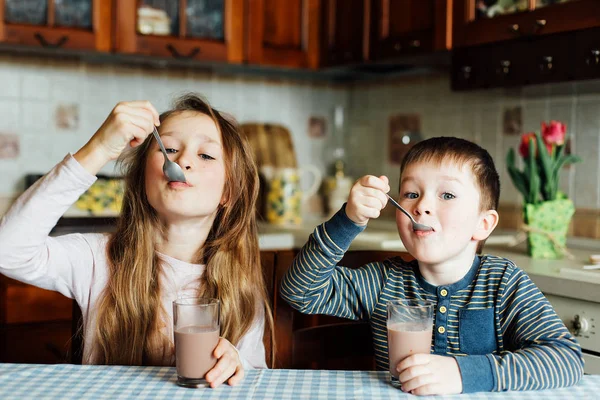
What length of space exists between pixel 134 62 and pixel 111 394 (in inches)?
87.4

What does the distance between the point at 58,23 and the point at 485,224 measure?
6.31 ft

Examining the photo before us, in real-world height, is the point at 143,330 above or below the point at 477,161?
below

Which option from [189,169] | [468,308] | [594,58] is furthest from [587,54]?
[189,169]

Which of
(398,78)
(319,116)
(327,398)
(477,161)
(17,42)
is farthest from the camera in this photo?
(319,116)

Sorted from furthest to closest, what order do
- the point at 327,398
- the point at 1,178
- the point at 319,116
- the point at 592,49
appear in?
the point at 319,116 → the point at 1,178 → the point at 592,49 → the point at 327,398

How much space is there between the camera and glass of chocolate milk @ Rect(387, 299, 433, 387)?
3.35 ft

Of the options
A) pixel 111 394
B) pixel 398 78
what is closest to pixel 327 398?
pixel 111 394

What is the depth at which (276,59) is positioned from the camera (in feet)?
9.90

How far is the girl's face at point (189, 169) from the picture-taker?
1.37 m

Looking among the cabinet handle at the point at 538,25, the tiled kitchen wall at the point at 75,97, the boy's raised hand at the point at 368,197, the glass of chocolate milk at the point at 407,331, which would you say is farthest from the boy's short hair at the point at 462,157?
the tiled kitchen wall at the point at 75,97

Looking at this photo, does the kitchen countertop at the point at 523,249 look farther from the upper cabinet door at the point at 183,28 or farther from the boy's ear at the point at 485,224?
the upper cabinet door at the point at 183,28

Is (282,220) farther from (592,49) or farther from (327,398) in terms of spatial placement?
(327,398)

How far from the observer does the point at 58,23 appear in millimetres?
2639

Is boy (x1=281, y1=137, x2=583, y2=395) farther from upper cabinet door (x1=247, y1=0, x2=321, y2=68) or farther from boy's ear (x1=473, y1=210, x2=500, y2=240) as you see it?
upper cabinet door (x1=247, y1=0, x2=321, y2=68)
